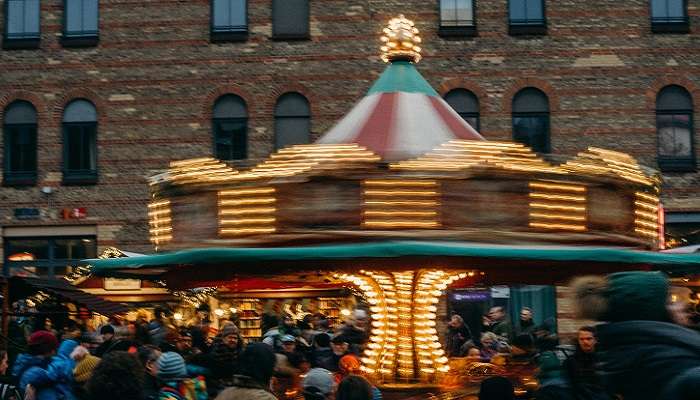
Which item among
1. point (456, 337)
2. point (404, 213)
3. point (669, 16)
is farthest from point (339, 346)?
point (669, 16)

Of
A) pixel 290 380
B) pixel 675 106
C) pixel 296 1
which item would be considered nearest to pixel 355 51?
pixel 296 1

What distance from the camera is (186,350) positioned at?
11.8 metres

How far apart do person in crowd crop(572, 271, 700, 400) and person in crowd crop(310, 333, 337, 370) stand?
323 inches

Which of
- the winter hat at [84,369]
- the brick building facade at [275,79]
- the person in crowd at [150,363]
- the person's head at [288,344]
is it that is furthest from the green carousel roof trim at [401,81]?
the brick building facade at [275,79]

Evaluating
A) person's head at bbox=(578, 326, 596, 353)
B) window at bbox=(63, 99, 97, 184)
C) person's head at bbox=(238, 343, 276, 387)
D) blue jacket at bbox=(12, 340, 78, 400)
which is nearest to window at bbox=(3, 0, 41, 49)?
window at bbox=(63, 99, 97, 184)

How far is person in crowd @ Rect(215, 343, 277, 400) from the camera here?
6207mm

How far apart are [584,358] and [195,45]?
17898 mm

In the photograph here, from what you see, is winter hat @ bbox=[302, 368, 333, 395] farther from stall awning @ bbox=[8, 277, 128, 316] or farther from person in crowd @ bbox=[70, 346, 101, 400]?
stall awning @ bbox=[8, 277, 128, 316]

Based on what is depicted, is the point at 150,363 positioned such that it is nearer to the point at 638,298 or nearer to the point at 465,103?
the point at 638,298

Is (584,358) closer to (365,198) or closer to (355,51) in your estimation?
(365,198)

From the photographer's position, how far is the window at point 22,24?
25016 mm

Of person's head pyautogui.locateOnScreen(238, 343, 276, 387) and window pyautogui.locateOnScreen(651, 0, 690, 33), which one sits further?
window pyautogui.locateOnScreen(651, 0, 690, 33)

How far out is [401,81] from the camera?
1175 centimetres

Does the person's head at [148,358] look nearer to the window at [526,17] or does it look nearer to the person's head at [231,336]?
the person's head at [231,336]
